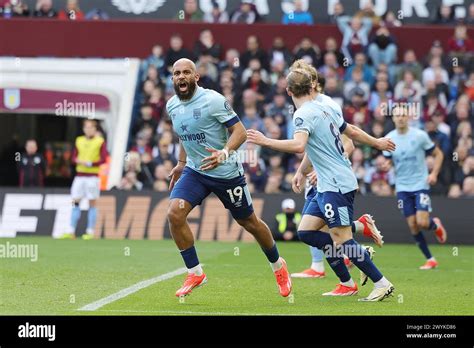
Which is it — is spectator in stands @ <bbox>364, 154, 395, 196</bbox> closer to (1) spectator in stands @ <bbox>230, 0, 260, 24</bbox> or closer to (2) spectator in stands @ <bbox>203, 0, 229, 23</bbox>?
(1) spectator in stands @ <bbox>230, 0, 260, 24</bbox>

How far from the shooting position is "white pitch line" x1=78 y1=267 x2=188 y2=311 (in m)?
11.1

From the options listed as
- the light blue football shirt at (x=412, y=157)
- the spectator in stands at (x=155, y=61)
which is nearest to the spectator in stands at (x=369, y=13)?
the spectator in stands at (x=155, y=61)

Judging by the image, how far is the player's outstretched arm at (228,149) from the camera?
11.2m

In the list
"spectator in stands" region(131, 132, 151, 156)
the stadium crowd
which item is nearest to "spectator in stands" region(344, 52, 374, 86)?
the stadium crowd

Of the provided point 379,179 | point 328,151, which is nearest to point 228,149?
point 328,151

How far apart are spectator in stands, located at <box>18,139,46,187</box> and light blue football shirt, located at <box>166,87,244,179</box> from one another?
40.6 feet

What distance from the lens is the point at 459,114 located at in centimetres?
2350

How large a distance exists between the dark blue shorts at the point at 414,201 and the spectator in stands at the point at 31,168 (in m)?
9.29

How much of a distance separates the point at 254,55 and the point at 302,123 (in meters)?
13.7

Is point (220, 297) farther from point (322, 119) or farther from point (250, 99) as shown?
point (250, 99)

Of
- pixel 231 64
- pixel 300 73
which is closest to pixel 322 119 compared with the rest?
pixel 300 73

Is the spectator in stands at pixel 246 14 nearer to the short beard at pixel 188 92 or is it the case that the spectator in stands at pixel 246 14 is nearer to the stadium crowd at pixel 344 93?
the stadium crowd at pixel 344 93
